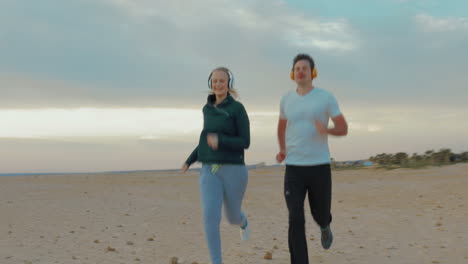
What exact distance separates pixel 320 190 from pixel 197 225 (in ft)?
17.2

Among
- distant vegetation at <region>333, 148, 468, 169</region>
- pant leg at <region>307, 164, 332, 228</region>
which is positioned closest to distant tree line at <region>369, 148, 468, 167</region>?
distant vegetation at <region>333, 148, 468, 169</region>

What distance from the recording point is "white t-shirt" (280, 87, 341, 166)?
221 inches

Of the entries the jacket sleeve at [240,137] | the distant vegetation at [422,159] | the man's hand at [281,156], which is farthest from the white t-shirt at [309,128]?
the distant vegetation at [422,159]

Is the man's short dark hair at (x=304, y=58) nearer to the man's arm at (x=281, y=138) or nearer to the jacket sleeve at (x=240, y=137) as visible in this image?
the man's arm at (x=281, y=138)

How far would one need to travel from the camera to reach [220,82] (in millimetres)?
5836

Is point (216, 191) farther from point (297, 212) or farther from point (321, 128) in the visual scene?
point (321, 128)

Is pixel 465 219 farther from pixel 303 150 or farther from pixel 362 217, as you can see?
pixel 303 150

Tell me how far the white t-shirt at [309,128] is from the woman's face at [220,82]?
793 millimetres

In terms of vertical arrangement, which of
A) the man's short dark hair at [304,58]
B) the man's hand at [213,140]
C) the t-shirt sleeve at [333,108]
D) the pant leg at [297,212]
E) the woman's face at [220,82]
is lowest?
the pant leg at [297,212]

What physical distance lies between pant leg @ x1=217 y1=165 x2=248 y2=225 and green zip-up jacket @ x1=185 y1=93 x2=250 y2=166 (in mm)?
93

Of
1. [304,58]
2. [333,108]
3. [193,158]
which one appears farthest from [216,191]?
[304,58]

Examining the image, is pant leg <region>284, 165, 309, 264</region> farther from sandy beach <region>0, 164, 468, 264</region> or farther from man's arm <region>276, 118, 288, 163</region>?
sandy beach <region>0, 164, 468, 264</region>

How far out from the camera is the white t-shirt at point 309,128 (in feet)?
18.4

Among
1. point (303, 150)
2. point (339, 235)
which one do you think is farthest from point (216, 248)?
point (339, 235)
